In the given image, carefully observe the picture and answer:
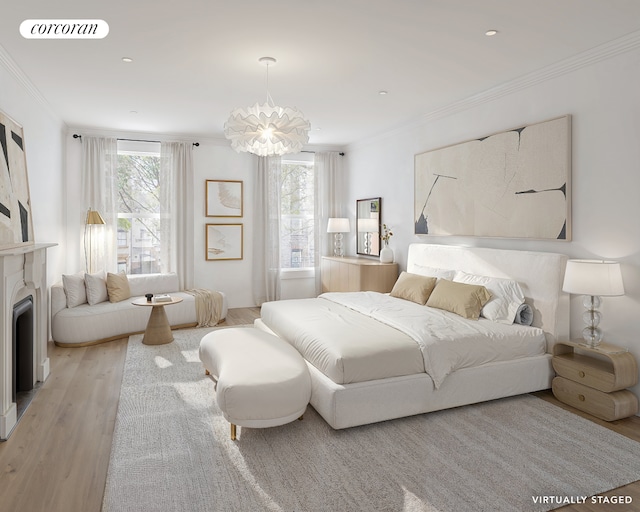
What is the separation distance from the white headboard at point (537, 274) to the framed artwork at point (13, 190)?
4.02 meters

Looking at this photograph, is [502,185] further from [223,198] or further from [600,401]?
[223,198]

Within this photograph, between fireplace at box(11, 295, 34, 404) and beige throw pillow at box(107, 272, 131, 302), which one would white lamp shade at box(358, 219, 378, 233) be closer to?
beige throw pillow at box(107, 272, 131, 302)

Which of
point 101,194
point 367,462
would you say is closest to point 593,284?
point 367,462

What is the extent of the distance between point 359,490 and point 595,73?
3.40 m

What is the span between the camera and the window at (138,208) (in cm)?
629

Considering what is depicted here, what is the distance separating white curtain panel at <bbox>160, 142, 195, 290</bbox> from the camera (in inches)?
250

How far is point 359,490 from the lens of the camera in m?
2.22

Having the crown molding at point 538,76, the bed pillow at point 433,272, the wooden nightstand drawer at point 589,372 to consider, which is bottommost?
the wooden nightstand drawer at point 589,372

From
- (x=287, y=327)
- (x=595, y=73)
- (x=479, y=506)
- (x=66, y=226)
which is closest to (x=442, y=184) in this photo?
(x=595, y=73)

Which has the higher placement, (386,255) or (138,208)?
(138,208)

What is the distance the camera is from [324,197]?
724cm

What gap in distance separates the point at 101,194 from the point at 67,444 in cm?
414

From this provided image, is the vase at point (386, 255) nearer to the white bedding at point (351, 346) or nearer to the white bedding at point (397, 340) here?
the white bedding at point (397, 340)

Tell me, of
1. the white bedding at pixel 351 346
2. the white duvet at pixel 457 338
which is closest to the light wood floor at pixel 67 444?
the white duvet at pixel 457 338
